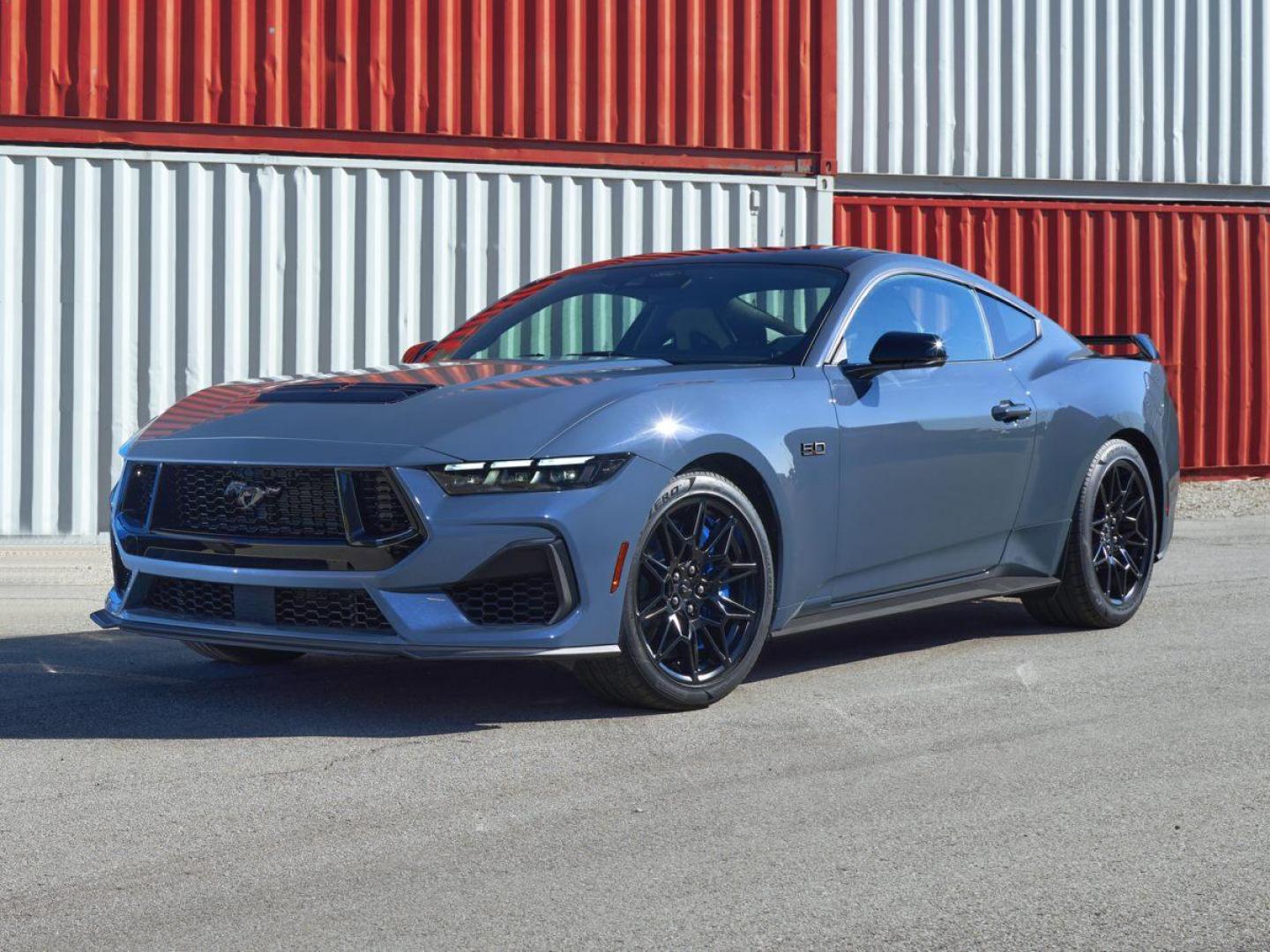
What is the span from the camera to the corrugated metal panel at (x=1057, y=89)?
46.5 feet

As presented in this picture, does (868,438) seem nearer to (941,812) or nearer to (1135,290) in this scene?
(941,812)

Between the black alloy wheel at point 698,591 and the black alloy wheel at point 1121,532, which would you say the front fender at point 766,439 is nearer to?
the black alloy wheel at point 698,591

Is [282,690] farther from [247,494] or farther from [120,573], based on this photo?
[247,494]

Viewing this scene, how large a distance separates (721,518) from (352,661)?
1576mm

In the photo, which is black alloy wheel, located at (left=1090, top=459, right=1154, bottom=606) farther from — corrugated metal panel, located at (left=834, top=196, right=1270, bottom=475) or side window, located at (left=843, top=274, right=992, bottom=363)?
corrugated metal panel, located at (left=834, top=196, right=1270, bottom=475)

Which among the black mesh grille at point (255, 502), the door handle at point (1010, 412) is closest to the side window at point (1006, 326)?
the door handle at point (1010, 412)

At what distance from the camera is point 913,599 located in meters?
5.86

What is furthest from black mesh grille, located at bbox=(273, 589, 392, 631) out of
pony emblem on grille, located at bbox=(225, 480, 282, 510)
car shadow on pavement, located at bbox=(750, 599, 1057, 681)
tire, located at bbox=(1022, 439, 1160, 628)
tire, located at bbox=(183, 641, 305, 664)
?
tire, located at bbox=(1022, 439, 1160, 628)

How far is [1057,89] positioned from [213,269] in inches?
291

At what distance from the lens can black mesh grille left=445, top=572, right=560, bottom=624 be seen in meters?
4.66

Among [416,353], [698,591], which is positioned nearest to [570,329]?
[416,353]

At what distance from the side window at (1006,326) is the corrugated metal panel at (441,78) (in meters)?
6.41

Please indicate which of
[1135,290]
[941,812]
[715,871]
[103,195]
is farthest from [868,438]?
[1135,290]

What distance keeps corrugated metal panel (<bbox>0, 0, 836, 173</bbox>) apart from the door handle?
22.4ft
